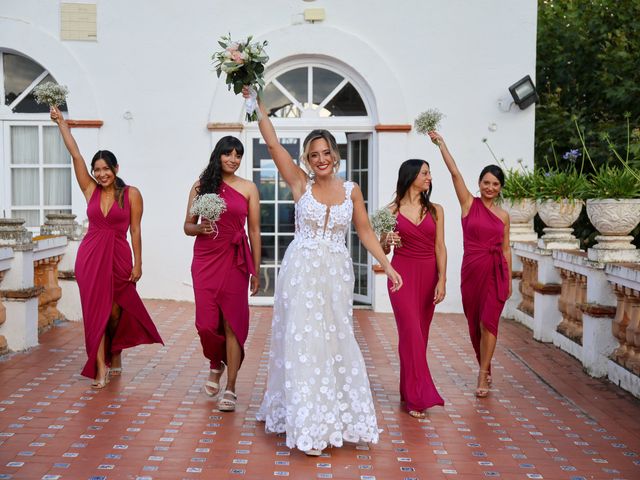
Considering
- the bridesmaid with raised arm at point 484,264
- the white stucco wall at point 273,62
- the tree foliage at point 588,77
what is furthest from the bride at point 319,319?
the tree foliage at point 588,77

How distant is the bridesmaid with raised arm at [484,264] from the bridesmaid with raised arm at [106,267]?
2583mm

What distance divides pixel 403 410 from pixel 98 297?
100 inches

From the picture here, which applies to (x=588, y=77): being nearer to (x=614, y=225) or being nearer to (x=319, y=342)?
(x=614, y=225)

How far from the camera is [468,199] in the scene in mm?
6855

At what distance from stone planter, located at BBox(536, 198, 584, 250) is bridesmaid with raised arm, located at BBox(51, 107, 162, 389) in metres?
4.43

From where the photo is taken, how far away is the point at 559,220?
8.79 meters

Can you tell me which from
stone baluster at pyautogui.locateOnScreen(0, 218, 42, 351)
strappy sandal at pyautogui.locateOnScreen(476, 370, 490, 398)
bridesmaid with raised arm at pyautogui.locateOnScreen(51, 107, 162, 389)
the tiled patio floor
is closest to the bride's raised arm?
the tiled patio floor

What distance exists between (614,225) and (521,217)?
326 cm

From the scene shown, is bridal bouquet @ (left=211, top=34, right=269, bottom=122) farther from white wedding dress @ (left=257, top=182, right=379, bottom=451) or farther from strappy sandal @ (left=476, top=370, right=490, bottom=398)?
strappy sandal @ (left=476, top=370, right=490, bottom=398)

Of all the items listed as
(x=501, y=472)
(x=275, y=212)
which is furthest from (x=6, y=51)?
(x=501, y=472)

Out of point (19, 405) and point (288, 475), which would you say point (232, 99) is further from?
point (288, 475)

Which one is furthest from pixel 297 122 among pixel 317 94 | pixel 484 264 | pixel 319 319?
pixel 319 319

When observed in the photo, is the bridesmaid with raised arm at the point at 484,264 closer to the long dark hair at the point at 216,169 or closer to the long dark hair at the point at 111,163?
the long dark hair at the point at 216,169

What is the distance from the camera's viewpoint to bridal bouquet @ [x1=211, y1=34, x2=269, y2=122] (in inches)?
207
